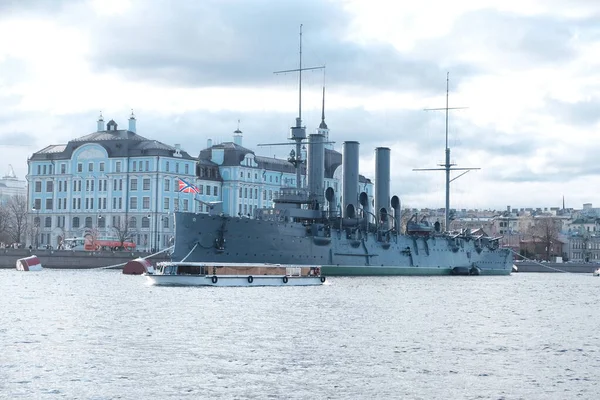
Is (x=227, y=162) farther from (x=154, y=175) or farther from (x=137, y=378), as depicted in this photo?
(x=137, y=378)

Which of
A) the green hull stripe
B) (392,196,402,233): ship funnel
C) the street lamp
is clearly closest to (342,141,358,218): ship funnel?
the green hull stripe

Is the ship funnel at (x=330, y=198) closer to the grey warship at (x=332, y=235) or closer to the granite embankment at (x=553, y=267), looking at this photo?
the grey warship at (x=332, y=235)

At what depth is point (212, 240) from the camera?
76.4 m

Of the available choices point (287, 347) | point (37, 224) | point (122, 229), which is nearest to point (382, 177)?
point (122, 229)

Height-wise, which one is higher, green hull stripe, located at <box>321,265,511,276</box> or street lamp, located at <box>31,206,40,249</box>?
street lamp, located at <box>31,206,40,249</box>

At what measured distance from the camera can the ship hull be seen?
76.2 m

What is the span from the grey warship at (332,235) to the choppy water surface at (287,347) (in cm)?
1737

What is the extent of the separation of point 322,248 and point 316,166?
9.77 m

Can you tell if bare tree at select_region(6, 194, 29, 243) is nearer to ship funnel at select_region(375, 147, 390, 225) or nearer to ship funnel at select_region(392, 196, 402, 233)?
A: ship funnel at select_region(375, 147, 390, 225)

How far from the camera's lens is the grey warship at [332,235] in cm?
7650

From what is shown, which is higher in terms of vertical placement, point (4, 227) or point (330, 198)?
point (330, 198)

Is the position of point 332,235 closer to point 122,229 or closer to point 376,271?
point 376,271

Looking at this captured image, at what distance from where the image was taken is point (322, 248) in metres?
85.9

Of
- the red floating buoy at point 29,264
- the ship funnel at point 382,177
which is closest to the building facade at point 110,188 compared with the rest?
the red floating buoy at point 29,264
